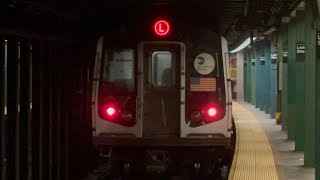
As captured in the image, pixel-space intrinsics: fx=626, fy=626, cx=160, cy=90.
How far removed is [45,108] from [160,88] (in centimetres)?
173

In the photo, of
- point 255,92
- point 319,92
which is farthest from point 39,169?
point 255,92

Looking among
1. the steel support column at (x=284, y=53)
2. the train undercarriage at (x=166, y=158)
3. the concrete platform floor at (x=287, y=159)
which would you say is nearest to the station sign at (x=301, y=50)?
the concrete platform floor at (x=287, y=159)

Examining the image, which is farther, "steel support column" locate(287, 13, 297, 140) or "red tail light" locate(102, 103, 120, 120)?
"steel support column" locate(287, 13, 297, 140)

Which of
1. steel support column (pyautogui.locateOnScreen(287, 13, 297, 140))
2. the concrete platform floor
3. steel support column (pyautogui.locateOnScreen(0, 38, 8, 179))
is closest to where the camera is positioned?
steel support column (pyautogui.locateOnScreen(0, 38, 8, 179))

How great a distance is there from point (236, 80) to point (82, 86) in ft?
97.8

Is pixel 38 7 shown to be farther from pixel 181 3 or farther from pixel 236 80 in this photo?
pixel 236 80

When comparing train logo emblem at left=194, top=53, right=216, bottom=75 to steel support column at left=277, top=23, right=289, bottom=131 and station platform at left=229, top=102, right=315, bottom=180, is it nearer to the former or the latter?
station platform at left=229, top=102, right=315, bottom=180

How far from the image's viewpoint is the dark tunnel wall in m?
7.85

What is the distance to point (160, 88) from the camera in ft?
30.7

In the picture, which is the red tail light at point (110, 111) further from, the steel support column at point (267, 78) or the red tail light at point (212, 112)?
the steel support column at point (267, 78)

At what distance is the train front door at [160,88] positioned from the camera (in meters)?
9.32

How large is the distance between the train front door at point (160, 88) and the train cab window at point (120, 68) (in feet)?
0.63

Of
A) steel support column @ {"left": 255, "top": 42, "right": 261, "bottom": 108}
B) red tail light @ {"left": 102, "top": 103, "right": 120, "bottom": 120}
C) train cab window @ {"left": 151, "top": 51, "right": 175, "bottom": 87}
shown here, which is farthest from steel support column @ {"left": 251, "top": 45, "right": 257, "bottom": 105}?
red tail light @ {"left": 102, "top": 103, "right": 120, "bottom": 120}

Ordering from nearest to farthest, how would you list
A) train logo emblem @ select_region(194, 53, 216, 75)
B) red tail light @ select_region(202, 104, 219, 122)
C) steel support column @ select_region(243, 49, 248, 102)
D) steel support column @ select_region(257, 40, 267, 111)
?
red tail light @ select_region(202, 104, 219, 122) → train logo emblem @ select_region(194, 53, 216, 75) → steel support column @ select_region(257, 40, 267, 111) → steel support column @ select_region(243, 49, 248, 102)
